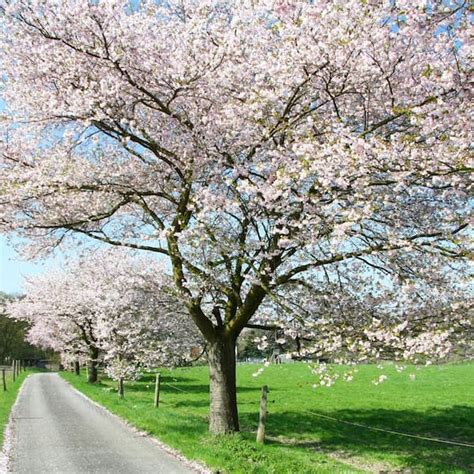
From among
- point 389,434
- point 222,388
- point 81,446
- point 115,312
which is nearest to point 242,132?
point 222,388

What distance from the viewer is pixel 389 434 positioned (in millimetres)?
16984

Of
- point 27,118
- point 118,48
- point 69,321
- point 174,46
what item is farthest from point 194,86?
point 69,321

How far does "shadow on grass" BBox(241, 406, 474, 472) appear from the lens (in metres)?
13.8

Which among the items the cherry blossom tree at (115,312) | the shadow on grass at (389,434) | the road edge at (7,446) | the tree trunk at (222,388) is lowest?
the shadow on grass at (389,434)

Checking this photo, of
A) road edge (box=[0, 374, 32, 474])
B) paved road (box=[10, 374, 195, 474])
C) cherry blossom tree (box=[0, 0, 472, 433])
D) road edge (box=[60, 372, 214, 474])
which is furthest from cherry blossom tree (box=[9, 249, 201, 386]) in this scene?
road edge (box=[0, 374, 32, 474])

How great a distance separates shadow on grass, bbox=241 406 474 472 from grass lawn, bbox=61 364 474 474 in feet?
0.08

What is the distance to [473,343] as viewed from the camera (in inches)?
452

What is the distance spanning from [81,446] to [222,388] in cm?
404

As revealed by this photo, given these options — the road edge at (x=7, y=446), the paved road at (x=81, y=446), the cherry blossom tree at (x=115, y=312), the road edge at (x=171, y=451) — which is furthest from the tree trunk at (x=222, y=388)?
the road edge at (x=7, y=446)

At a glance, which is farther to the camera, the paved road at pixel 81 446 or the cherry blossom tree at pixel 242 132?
the paved road at pixel 81 446

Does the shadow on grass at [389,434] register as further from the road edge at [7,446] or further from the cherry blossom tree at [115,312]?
the road edge at [7,446]

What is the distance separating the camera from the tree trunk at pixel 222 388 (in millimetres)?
14922

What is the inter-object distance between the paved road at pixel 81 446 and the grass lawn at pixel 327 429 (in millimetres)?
691

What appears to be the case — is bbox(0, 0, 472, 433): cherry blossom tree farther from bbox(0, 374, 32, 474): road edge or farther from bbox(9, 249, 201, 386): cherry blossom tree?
bbox(0, 374, 32, 474): road edge
